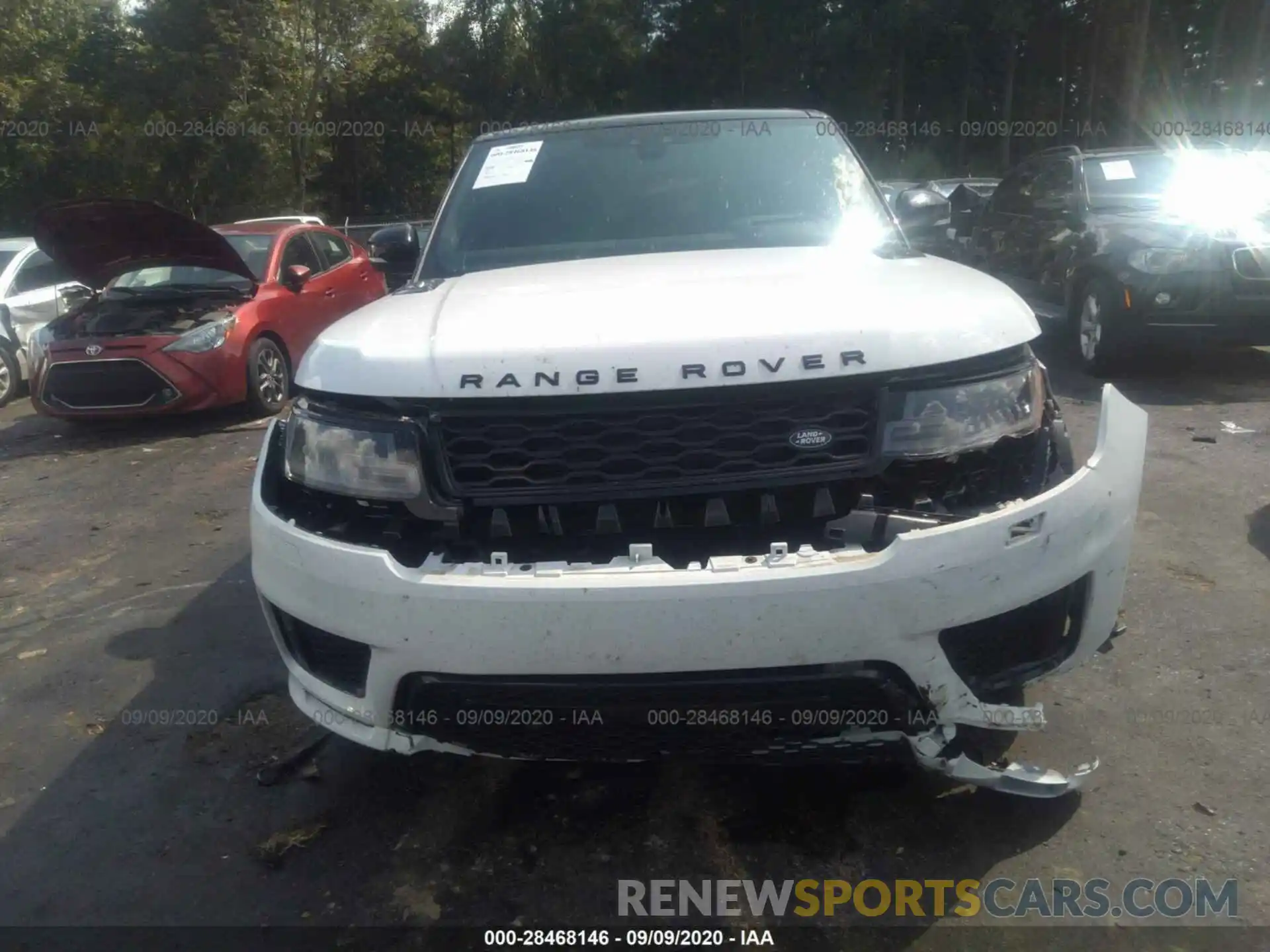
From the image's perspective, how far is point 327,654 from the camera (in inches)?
93.0

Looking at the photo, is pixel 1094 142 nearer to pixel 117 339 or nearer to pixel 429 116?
pixel 429 116

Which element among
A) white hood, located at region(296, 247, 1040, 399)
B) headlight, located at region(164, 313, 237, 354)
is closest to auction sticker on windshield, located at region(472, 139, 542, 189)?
white hood, located at region(296, 247, 1040, 399)

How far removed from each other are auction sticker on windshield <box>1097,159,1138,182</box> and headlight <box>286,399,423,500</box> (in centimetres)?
743

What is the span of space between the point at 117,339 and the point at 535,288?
6160mm

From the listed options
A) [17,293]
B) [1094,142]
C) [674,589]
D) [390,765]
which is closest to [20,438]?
[17,293]

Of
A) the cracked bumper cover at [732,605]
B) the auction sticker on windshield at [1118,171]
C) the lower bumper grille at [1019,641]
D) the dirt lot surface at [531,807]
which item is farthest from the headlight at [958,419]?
the auction sticker on windshield at [1118,171]

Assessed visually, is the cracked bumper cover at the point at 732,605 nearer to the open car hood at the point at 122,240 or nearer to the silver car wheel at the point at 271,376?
the open car hood at the point at 122,240

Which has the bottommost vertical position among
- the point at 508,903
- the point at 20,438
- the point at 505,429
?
the point at 20,438

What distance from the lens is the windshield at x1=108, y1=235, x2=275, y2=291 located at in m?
8.47

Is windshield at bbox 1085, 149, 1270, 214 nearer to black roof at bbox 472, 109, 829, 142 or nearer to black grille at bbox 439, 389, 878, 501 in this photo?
black roof at bbox 472, 109, 829, 142

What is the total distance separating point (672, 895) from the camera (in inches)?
95.0

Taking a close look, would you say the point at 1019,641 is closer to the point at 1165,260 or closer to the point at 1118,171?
the point at 1165,260

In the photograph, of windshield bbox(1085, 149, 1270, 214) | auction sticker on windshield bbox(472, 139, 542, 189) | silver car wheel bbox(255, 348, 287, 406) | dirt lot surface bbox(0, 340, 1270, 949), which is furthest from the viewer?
silver car wheel bbox(255, 348, 287, 406)

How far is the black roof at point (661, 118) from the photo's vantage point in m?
3.88
